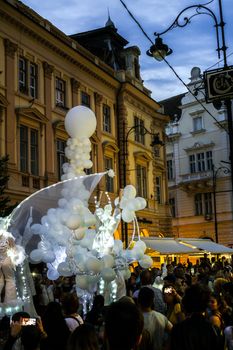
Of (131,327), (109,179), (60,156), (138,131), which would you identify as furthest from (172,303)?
(138,131)

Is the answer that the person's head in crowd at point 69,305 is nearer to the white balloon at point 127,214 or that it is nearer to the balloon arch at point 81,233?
the balloon arch at point 81,233

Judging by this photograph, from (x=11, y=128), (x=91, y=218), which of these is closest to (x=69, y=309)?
(x=91, y=218)

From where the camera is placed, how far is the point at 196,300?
5230 millimetres

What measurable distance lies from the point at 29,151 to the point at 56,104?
3.50 m

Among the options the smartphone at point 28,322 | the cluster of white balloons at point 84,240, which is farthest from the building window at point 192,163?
the smartphone at point 28,322

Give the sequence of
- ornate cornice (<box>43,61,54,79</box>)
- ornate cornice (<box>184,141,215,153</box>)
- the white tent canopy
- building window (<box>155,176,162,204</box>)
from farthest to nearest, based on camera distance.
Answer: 1. ornate cornice (<box>184,141,215,153</box>)
2. building window (<box>155,176,162,204</box>)
3. ornate cornice (<box>43,61,54,79</box>)
4. the white tent canopy

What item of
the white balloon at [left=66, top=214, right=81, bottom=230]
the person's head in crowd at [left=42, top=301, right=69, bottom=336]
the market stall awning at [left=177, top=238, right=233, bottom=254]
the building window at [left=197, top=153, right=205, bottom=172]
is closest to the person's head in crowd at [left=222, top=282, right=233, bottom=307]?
the white balloon at [left=66, top=214, right=81, bottom=230]

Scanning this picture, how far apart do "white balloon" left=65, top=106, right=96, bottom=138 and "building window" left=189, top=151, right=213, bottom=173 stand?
123 ft

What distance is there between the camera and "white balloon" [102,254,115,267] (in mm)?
9555

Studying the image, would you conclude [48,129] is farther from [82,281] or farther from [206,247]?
[82,281]

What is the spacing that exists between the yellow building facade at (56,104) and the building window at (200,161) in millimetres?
14132

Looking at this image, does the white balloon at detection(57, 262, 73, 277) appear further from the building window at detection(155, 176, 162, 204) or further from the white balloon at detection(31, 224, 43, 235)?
the building window at detection(155, 176, 162, 204)

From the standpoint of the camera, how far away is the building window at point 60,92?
2691cm

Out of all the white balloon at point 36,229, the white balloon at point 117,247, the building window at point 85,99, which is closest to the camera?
the white balloon at point 117,247
